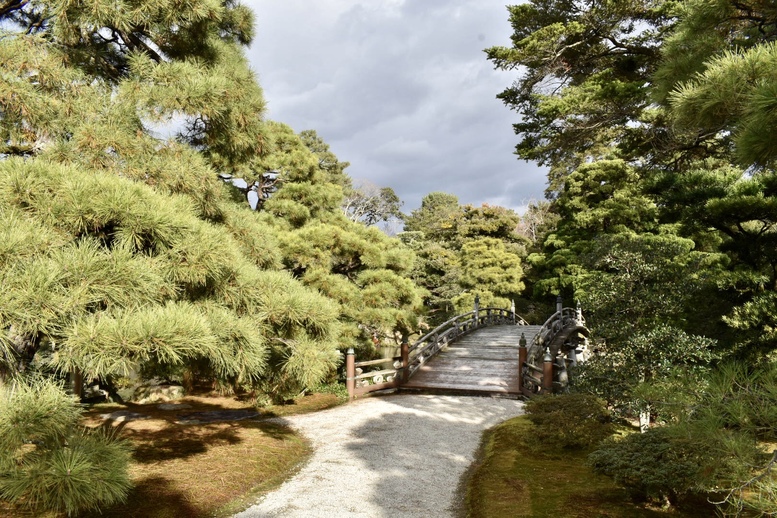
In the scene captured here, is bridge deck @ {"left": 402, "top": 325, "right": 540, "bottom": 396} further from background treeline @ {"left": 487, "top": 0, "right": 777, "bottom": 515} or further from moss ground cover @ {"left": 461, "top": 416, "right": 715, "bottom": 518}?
moss ground cover @ {"left": 461, "top": 416, "right": 715, "bottom": 518}

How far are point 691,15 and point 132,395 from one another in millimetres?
10305

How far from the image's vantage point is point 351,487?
451 centimetres

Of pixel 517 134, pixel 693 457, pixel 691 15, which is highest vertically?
pixel 517 134

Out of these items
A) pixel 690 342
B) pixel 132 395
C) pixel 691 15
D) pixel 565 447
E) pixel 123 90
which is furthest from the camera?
pixel 132 395

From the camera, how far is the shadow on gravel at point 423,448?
14.0 feet

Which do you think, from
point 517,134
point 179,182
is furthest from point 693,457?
point 517,134

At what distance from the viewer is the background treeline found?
8.14ft

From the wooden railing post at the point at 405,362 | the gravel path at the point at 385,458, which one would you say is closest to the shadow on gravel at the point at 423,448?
the gravel path at the point at 385,458

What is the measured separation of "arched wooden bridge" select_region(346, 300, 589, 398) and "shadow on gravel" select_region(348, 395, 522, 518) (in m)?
0.75

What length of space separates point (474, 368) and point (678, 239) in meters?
7.22

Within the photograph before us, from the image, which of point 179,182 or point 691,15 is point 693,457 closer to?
point 691,15

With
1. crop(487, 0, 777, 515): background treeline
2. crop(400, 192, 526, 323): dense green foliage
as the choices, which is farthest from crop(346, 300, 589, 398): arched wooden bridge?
crop(400, 192, 526, 323): dense green foliage

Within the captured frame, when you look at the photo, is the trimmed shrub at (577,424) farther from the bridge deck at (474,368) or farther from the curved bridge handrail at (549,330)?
the curved bridge handrail at (549,330)

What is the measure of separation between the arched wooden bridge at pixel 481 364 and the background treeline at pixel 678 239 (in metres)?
2.50
